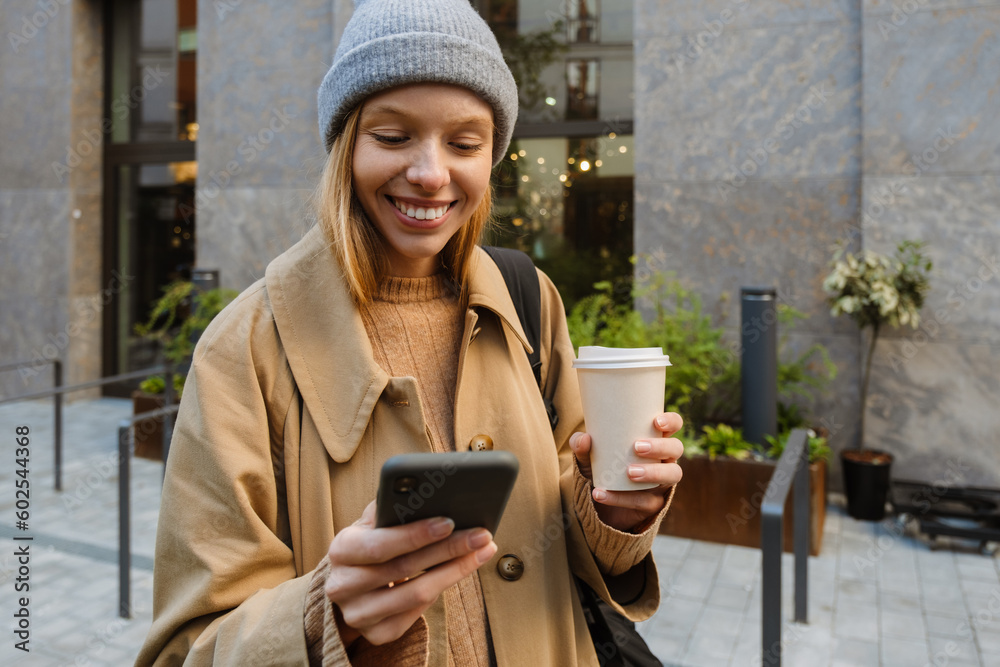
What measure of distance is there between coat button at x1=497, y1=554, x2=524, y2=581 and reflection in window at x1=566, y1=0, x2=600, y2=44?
20.0ft

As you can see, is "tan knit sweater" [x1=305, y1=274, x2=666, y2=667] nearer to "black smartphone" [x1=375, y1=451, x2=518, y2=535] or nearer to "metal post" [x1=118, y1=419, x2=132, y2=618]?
"black smartphone" [x1=375, y1=451, x2=518, y2=535]

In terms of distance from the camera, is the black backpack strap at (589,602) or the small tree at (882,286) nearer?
the black backpack strap at (589,602)

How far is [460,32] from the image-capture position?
121 cm

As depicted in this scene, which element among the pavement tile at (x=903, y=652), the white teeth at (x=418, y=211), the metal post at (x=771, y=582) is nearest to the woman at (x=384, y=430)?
the white teeth at (x=418, y=211)

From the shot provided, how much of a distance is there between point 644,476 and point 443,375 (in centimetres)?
41

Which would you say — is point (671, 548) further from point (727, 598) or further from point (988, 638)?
point (988, 638)

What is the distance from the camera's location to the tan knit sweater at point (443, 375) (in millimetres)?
1180

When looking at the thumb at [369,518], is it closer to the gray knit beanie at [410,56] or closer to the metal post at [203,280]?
the gray knit beanie at [410,56]

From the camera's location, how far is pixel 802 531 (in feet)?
10.7

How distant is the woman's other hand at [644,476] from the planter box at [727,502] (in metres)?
3.28

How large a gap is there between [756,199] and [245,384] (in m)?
5.13

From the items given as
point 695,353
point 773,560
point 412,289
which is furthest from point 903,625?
point 412,289

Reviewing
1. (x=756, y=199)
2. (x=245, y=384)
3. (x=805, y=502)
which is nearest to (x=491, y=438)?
(x=245, y=384)

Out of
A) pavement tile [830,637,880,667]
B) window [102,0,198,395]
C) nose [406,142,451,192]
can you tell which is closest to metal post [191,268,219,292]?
window [102,0,198,395]
